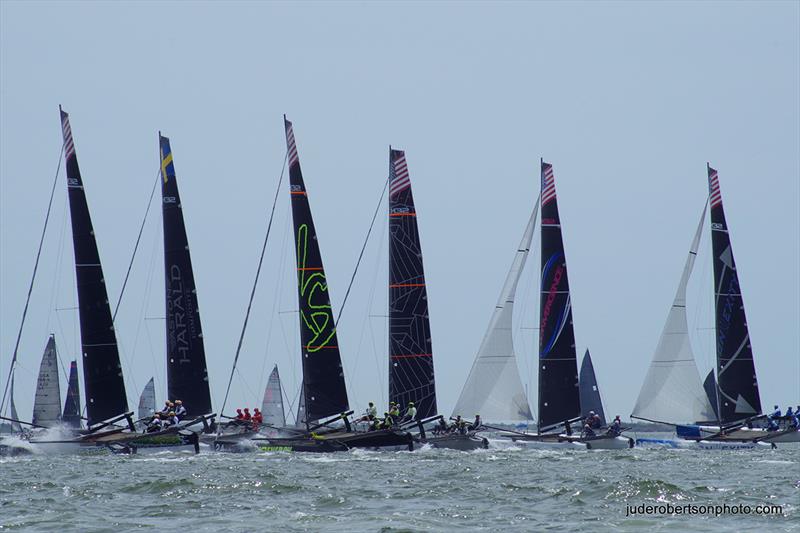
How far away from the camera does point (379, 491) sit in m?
30.2

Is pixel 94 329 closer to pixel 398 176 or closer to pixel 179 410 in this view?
pixel 179 410

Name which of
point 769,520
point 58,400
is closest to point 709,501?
point 769,520

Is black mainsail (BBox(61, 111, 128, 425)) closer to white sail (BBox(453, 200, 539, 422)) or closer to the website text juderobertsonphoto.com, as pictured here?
white sail (BBox(453, 200, 539, 422))

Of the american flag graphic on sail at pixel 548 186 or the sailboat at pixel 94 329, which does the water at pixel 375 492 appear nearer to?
the sailboat at pixel 94 329

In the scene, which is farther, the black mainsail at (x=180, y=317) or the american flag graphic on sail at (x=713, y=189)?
the american flag graphic on sail at (x=713, y=189)

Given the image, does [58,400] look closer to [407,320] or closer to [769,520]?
[407,320]

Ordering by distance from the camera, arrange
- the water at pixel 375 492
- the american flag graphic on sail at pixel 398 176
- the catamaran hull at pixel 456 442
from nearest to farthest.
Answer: the water at pixel 375 492 → the catamaran hull at pixel 456 442 → the american flag graphic on sail at pixel 398 176

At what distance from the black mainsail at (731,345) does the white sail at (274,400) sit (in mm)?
22900

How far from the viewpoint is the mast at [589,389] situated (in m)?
79.1

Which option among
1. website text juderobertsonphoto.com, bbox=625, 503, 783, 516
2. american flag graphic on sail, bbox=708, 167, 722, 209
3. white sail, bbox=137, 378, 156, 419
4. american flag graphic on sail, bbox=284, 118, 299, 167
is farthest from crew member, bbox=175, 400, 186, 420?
white sail, bbox=137, 378, 156, 419

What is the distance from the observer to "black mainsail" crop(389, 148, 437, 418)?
49312mm

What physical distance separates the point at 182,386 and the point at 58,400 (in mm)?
13951

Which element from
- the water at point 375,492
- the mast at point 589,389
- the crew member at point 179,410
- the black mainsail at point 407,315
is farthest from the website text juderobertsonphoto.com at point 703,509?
the mast at point 589,389

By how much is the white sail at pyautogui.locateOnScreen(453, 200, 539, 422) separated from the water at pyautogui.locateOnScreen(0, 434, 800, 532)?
28.4 feet
